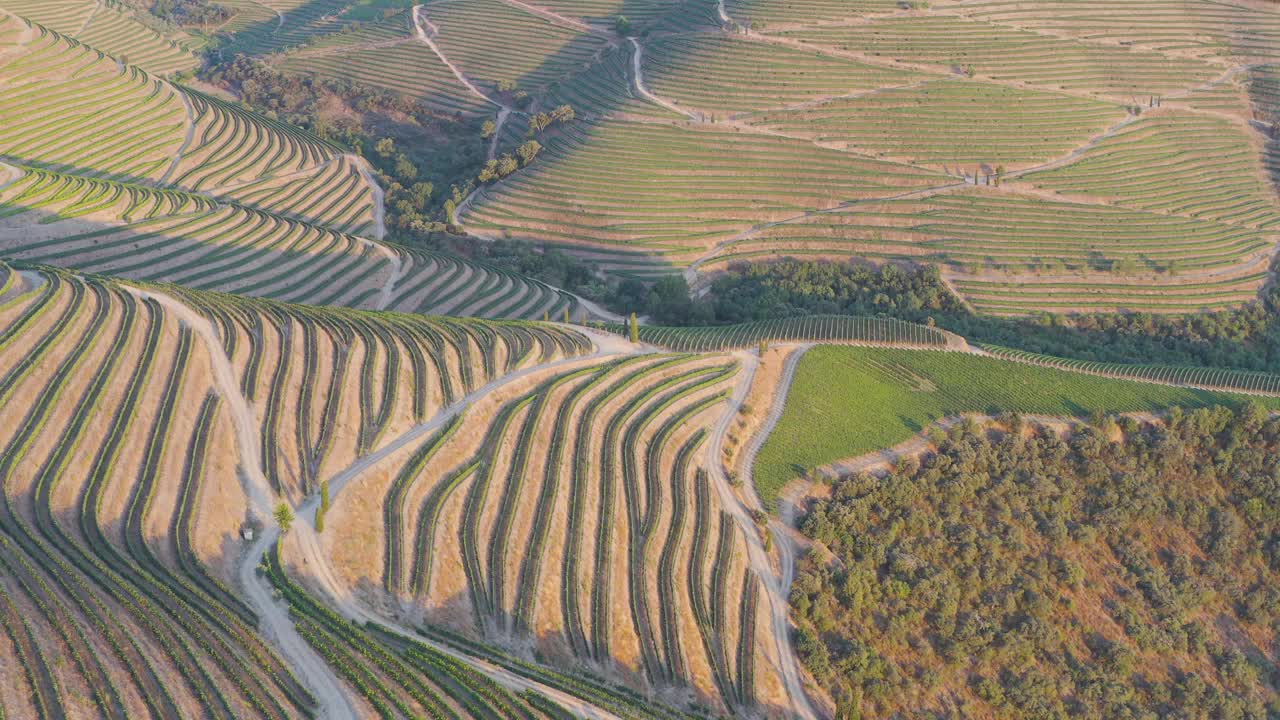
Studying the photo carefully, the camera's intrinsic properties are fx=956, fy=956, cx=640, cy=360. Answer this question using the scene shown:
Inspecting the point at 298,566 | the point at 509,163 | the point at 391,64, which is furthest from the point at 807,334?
the point at 391,64

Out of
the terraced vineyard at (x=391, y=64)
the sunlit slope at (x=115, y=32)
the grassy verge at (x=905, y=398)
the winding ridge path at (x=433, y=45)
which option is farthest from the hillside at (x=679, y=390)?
the sunlit slope at (x=115, y=32)

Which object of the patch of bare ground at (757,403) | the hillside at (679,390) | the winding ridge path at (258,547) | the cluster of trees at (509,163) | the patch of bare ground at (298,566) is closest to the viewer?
the winding ridge path at (258,547)

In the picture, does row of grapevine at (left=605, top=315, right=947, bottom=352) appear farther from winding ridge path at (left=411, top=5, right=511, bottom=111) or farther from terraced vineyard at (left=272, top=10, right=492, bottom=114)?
terraced vineyard at (left=272, top=10, right=492, bottom=114)

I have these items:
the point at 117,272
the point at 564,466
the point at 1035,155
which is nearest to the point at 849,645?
the point at 564,466

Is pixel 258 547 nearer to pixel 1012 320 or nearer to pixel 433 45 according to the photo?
pixel 1012 320

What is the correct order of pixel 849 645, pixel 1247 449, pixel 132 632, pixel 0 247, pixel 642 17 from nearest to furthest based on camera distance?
pixel 132 632, pixel 849 645, pixel 1247 449, pixel 0 247, pixel 642 17

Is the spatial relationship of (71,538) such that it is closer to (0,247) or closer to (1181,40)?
(0,247)

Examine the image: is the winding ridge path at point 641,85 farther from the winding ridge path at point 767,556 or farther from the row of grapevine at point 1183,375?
the winding ridge path at point 767,556
